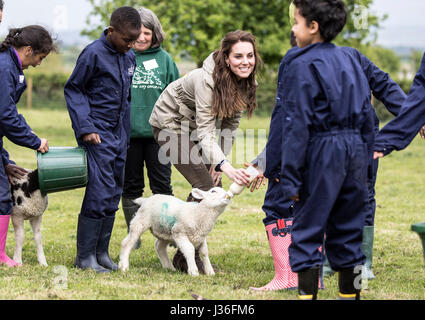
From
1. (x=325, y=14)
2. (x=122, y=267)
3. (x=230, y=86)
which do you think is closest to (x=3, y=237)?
(x=122, y=267)

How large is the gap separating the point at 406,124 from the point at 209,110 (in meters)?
1.74

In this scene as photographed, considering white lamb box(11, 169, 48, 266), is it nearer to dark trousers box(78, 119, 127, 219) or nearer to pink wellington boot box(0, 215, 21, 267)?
pink wellington boot box(0, 215, 21, 267)

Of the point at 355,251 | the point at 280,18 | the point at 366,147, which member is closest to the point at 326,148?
the point at 366,147

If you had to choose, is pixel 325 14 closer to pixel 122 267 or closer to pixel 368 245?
pixel 368 245

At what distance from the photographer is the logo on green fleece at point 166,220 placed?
546 cm

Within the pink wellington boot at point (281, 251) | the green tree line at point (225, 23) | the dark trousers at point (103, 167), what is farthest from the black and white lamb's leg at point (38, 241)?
the green tree line at point (225, 23)

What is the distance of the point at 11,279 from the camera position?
472 cm

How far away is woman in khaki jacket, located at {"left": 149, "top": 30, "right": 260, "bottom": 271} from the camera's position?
5.27 meters

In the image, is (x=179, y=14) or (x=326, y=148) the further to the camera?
(x=179, y=14)

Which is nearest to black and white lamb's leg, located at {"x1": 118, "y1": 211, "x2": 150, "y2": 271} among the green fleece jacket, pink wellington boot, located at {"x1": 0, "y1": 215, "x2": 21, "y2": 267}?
pink wellington boot, located at {"x1": 0, "y1": 215, "x2": 21, "y2": 267}

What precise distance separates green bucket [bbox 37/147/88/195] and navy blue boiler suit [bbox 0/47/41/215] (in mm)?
142

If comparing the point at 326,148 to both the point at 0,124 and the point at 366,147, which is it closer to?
the point at 366,147

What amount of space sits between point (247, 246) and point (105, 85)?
275 cm
